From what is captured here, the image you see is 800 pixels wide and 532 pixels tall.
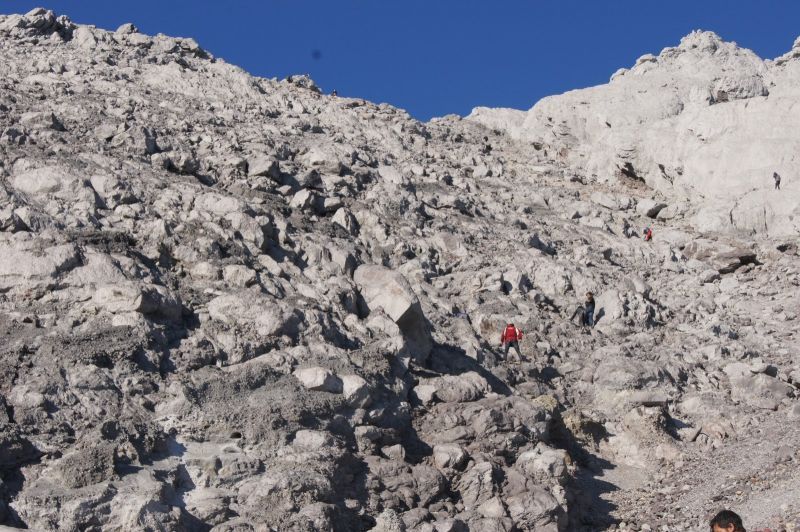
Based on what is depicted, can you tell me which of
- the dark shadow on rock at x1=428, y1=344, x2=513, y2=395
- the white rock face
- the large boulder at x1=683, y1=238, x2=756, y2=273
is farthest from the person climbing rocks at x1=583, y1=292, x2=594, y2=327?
the white rock face

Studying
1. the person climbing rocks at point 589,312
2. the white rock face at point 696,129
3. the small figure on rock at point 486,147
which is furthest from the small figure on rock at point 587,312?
the small figure on rock at point 486,147

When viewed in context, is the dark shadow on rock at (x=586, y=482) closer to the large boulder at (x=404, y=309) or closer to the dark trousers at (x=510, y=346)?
the dark trousers at (x=510, y=346)

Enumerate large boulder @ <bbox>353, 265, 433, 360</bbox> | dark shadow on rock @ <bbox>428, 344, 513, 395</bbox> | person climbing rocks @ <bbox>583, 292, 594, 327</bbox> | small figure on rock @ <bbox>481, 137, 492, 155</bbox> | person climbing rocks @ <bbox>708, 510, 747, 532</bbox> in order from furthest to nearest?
1. small figure on rock @ <bbox>481, 137, 492, 155</bbox>
2. person climbing rocks @ <bbox>583, 292, 594, 327</bbox>
3. dark shadow on rock @ <bbox>428, 344, 513, 395</bbox>
4. large boulder @ <bbox>353, 265, 433, 360</bbox>
5. person climbing rocks @ <bbox>708, 510, 747, 532</bbox>

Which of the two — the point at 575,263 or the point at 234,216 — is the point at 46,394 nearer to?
the point at 234,216

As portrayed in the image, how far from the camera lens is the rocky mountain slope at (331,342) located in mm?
11016

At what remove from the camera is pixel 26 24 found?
29.3 metres

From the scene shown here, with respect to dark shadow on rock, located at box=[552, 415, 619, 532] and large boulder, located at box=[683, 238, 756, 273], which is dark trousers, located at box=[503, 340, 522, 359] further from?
large boulder, located at box=[683, 238, 756, 273]

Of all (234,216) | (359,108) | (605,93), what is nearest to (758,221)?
(605,93)

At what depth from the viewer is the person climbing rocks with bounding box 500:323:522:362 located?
17922 mm

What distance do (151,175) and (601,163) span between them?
68.4ft

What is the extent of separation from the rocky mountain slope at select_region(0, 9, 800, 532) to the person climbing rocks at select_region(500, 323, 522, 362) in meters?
0.33

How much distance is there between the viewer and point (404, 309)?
622 inches

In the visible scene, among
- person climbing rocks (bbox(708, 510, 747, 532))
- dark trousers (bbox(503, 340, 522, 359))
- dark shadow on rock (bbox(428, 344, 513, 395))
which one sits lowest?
person climbing rocks (bbox(708, 510, 747, 532))

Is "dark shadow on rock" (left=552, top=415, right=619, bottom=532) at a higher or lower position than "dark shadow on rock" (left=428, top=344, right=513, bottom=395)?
lower
